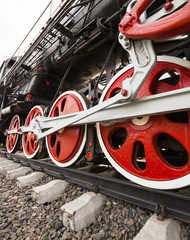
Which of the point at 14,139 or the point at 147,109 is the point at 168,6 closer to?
the point at 147,109

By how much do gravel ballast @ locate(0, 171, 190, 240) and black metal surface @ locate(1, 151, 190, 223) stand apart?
66 mm

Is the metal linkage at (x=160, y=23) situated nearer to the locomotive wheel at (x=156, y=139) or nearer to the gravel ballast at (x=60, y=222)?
the locomotive wheel at (x=156, y=139)

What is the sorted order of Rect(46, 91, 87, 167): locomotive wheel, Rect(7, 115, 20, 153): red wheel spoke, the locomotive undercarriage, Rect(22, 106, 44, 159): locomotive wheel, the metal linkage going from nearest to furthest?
the metal linkage < the locomotive undercarriage < Rect(46, 91, 87, 167): locomotive wheel < Rect(22, 106, 44, 159): locomotive wheel < Rect(7, 115, 20, 153): red wheel spoke

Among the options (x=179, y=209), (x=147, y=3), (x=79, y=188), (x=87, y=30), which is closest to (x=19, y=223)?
(x=79, y=188)

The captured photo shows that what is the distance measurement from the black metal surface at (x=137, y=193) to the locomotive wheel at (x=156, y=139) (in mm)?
47

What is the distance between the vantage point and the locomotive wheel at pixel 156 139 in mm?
804

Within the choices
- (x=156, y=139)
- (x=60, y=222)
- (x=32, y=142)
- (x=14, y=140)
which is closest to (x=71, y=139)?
(x=60, y=222)

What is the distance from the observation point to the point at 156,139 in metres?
0.94

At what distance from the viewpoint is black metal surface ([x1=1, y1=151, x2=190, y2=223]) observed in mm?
737

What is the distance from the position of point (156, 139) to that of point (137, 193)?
15.4 inches

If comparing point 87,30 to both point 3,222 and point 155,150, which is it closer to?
point 155,150

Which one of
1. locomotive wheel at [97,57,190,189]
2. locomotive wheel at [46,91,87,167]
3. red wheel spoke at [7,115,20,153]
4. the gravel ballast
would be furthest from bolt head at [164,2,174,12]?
red wheel spoke at [7,115,20,153]

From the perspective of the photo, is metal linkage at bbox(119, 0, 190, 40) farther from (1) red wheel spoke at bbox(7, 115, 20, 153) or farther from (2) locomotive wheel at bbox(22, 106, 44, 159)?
(1) red wheel spoke at bbox(7, 115, 20, 153)

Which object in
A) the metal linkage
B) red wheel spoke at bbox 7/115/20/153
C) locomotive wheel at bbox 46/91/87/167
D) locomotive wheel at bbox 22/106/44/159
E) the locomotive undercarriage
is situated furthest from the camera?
red wheel spoke at bbox 7/115/20/153
